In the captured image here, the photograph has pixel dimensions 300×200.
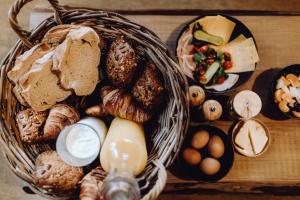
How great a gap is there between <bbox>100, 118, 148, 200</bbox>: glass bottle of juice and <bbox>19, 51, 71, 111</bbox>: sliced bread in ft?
0.54

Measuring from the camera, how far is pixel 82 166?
108 cm

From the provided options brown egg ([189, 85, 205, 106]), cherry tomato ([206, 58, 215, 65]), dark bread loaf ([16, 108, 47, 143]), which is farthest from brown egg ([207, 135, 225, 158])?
dark bread loaf ([16, 108, 47, 143])

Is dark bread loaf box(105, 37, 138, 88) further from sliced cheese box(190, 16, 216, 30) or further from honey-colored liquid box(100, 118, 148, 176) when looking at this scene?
sliced cheese box(190, 16, 216, 30)

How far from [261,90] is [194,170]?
31 cm

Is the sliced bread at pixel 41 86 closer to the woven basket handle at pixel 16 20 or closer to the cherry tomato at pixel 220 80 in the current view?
the woven basket handle at pixel 16 20

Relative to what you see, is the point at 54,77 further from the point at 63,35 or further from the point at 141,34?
the point at 141,34

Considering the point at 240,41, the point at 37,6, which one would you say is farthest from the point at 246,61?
the point at 37,6

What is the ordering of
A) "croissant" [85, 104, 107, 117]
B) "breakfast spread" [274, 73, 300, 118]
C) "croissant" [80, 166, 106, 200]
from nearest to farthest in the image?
1. "croissant" [80, 166, 106, 200]
2. "croissant" [85, 104, 107, 117]
3. "breakfast spread" [274, 73, 300, 118]

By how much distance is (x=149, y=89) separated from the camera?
108 centimetres

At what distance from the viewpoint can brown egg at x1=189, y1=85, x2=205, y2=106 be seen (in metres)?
1.19

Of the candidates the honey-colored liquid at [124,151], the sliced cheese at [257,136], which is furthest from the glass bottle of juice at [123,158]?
the sliced cheese at [257,136]

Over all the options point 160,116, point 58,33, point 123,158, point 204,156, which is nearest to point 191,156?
point 204,156

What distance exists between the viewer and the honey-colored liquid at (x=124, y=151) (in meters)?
1.00

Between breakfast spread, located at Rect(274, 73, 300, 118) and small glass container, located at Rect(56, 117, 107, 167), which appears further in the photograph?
breakfast spread, located at Rect(274, 73, 300, 118)
